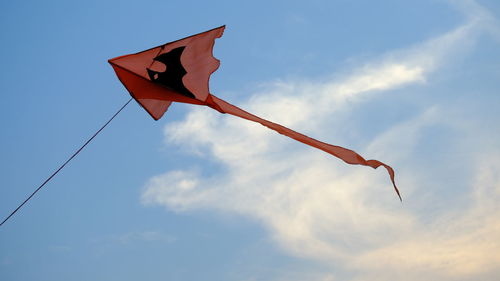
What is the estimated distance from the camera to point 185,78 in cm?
1003

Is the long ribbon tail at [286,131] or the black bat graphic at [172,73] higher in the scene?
the long ribbon tail at [286,131]

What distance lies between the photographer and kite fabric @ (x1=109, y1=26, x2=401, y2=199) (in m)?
9.80

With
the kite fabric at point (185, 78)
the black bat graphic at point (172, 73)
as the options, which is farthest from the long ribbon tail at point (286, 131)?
the black bat graphic at point (172, 73)

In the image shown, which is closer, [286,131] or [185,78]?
[185,78]

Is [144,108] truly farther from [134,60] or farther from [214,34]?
[214,34]

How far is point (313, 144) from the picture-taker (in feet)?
33.8

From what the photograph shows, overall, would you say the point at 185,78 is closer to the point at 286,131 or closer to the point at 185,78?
the point at 185,78

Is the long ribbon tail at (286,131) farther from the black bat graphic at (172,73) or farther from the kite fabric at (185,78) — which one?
the black bat graphic at (172,73)

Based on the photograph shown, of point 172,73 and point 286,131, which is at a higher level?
point 286,131

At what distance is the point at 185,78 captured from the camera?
1003 centimetres

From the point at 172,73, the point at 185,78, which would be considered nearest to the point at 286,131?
the point at 185,78

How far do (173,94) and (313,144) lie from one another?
3.00 meters

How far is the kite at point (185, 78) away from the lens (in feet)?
32.2

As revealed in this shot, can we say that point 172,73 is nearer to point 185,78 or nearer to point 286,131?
point 185,78
